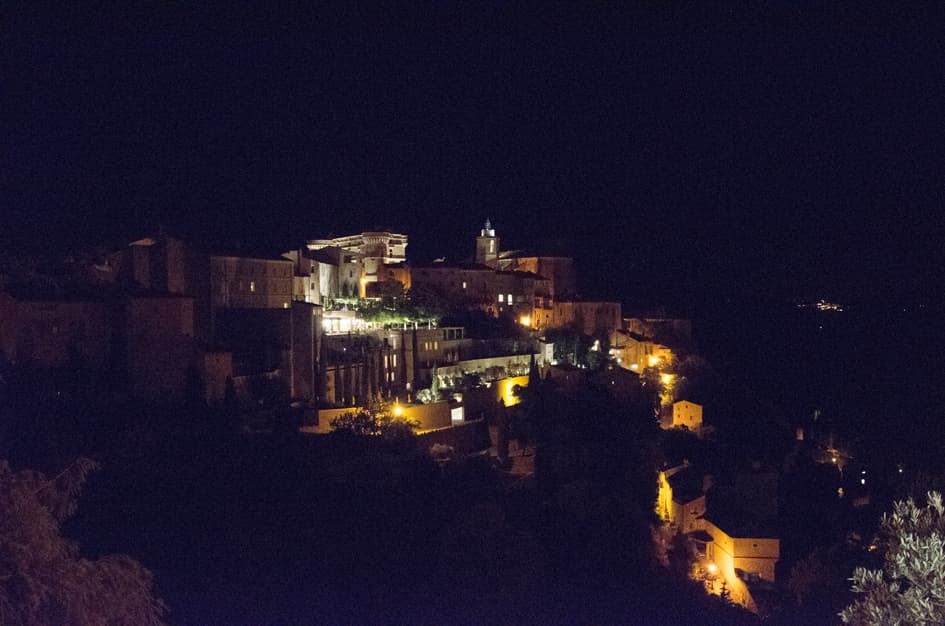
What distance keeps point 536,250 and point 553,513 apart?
27499mm

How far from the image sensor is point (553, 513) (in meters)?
23.0

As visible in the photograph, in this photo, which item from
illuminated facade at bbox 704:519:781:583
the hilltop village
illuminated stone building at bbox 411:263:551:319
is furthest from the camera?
illuminated stone building at bbox 411:263:551:319

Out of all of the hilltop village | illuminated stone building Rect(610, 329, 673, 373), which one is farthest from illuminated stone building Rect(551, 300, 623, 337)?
illuminated stone building Rect(610, 329, 673, 373)

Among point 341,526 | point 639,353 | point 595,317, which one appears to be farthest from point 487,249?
point 341,526

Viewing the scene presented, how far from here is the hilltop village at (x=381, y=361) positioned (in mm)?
22172

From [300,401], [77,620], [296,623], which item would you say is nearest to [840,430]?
[300,401]

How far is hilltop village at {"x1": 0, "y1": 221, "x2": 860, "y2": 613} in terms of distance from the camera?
2217 centimetres

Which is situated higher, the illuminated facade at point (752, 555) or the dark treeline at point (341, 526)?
the dark treeline at point (341, 526)

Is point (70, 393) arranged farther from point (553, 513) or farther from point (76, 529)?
point (553, 513)

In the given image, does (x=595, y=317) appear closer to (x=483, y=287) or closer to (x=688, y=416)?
(x=483, y=287)

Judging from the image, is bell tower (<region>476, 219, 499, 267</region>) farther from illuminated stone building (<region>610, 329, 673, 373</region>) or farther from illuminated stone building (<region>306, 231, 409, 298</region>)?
illuminated stone building (<region>610, 329, 673, 373</region>)

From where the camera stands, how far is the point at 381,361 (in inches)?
1109

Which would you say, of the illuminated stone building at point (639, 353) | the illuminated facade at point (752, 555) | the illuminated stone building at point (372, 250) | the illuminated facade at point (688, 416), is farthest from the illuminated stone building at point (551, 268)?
the illuminated facade at point (752, 555)

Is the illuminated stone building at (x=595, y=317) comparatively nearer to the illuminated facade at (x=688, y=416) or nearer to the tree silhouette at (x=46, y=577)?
the illuminated facade at (x=688, y=416)
